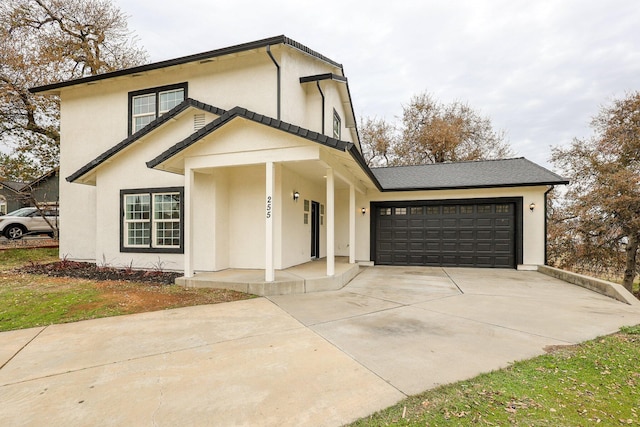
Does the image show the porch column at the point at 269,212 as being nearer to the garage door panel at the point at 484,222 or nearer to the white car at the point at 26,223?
the garage door panel at the point at 484,222

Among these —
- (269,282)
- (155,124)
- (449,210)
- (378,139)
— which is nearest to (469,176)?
(449,210)

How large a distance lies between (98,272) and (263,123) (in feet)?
21.7

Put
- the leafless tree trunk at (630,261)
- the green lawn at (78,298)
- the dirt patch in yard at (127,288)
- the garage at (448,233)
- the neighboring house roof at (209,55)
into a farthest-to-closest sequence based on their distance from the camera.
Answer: the leafless tree trunk at (630,261) → the garage at (448,233) → the neighboring house roof at (209,55) → the dirt patch in yard at (127,288) → the green lawn at (78,298)

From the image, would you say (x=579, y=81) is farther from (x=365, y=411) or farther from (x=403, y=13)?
(x=365, y=411)

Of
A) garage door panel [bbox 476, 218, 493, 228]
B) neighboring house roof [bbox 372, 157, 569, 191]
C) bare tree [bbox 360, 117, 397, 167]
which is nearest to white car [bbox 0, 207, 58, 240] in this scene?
neighboring house roof [bbox 372, 157, 569, 191]

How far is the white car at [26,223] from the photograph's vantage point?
1462 centimetres

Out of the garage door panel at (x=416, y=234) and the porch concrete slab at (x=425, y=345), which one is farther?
the garage door panel at (x=416, y=234)

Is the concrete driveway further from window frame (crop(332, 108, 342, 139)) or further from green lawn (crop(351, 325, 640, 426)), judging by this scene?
window frame (crop(332, 108, 342, 139))

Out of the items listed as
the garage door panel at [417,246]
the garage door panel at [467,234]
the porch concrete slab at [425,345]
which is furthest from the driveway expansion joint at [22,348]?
the garage door panel at [467,234]

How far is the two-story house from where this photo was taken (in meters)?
7.04

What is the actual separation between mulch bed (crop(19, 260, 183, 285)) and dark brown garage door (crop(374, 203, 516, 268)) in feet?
24.3

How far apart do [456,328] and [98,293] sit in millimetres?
7063

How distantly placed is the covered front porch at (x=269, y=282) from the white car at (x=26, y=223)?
1409 cm

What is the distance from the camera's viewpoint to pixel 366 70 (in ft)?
84.1
